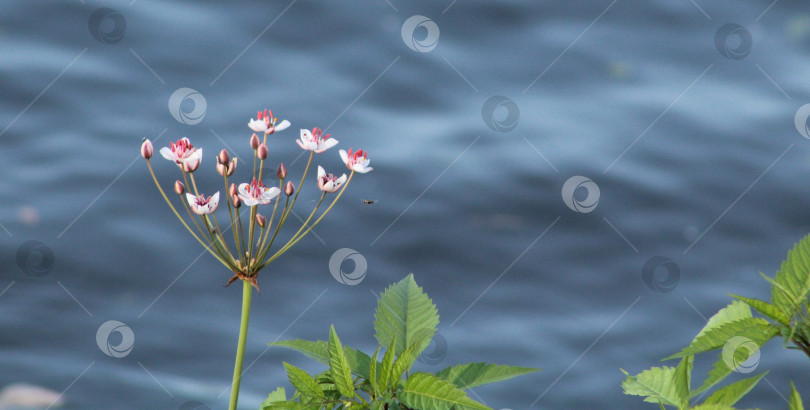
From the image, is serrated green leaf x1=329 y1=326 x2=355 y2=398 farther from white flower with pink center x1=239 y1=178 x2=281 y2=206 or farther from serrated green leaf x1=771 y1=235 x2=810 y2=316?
serrated green leaf x1=771 y1=235 x2=810 y2=316

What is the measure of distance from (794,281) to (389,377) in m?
0.50

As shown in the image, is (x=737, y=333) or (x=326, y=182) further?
(x=326, y=182)

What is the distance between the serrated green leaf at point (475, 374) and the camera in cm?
115

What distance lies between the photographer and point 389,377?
1.11 meters

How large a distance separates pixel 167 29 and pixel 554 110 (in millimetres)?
1943

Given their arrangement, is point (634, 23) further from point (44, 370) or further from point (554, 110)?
point (44, 370)

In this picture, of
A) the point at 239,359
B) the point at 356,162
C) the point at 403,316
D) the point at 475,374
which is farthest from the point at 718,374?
the point at 356,162

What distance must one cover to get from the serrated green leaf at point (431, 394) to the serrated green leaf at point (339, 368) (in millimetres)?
68

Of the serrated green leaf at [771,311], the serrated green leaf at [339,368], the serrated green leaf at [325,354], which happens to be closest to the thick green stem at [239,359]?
the serrated green leaf at [325,354]

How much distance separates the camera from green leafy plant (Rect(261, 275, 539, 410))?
1067 mm

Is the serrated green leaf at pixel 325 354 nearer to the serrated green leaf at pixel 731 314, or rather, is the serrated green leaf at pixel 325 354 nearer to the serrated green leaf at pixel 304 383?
the serrated green leaf at pixel 304 383

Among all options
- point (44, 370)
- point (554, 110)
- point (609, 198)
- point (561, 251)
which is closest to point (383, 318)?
point (44, 370)

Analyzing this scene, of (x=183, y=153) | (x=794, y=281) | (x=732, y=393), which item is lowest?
(x=732, y=393)

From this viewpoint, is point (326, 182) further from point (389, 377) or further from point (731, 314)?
point (731, 314)
